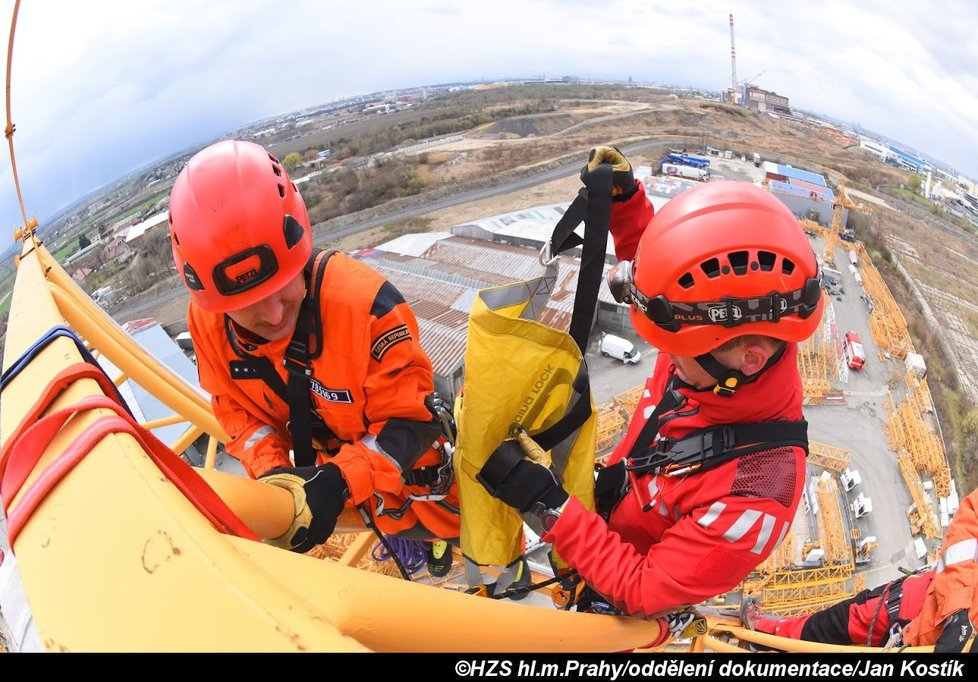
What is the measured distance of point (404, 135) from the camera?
242 ft

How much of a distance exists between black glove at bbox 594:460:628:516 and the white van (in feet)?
63.1

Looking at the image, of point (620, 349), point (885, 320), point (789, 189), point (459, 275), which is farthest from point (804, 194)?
point (459, 275)

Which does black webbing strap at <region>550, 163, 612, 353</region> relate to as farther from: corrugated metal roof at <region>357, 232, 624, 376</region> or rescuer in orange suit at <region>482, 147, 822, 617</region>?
corrugated metal roof at <region>357, 232, 624, 376</region>

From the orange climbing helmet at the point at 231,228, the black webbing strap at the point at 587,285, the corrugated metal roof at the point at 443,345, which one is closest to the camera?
the orange climbing helmet at the point at 231,228

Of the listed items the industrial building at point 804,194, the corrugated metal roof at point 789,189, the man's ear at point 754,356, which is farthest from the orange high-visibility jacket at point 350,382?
the corrugated metal roof at point 789,189

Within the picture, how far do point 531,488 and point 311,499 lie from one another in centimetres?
116

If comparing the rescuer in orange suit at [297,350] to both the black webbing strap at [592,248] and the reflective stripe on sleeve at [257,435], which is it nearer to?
the reflective stripe on sleeve at [257,435]

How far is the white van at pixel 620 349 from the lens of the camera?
73.0 ft

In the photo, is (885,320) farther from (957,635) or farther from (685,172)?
(957,635)

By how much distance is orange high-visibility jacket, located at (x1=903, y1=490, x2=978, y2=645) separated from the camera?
2885 millimetres

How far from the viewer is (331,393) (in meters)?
3.21

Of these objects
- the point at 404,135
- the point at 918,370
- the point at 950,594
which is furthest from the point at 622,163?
the point at 404,135

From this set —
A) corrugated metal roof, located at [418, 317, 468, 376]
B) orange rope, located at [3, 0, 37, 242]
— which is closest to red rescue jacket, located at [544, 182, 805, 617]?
orange rope, located at [3, 0, 37, 242]

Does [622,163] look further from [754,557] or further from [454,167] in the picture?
[454,167]
